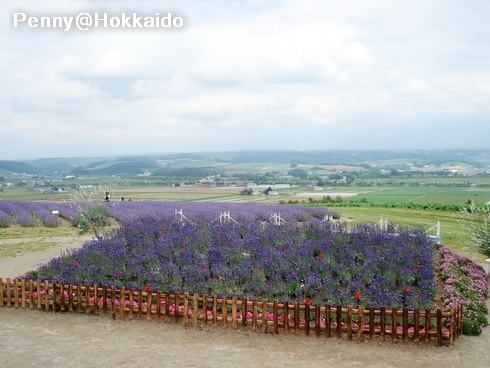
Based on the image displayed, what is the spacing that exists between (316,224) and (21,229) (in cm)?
1907

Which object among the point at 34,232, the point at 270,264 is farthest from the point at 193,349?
the point at 34,232

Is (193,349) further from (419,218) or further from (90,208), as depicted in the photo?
(419,218)

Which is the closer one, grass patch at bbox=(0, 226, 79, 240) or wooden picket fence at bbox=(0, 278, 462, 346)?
wooden picket fence at bbox=(0, 278, 462, 346)

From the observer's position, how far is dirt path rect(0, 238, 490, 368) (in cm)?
1069

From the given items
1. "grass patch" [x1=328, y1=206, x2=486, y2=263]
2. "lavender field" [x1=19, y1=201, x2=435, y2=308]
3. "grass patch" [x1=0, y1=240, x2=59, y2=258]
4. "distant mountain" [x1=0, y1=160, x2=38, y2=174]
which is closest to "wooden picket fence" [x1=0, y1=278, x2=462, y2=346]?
"lavender field" [x1=19, y1=201, x2=435, y2=308]

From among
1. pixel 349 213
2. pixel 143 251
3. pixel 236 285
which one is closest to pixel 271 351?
pixel 236 285

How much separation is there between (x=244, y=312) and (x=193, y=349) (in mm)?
1672

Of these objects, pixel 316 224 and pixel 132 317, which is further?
pixel 316 224

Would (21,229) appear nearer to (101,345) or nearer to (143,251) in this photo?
(143,251)

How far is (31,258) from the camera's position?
2200cm

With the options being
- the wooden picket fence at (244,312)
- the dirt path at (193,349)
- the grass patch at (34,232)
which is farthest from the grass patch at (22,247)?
the dirt path at (193,349)

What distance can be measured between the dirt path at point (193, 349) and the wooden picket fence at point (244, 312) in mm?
221

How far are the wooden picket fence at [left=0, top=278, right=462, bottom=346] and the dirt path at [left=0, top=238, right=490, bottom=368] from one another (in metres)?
0.22

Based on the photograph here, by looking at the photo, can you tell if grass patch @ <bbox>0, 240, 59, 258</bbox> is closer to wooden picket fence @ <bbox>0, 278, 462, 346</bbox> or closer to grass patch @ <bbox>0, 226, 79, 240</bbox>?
grass patch @ <bbox>0, 226, 79, 240</bbox>
